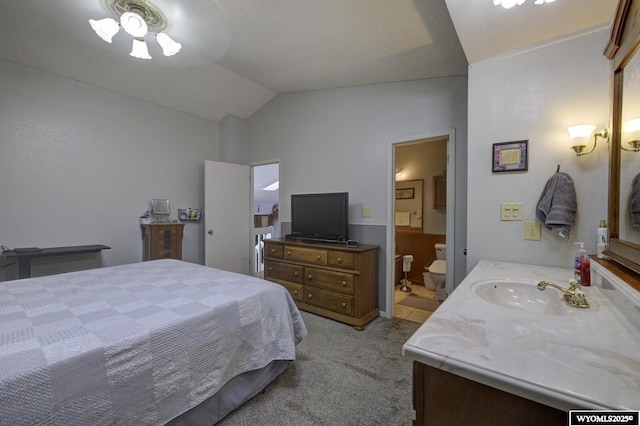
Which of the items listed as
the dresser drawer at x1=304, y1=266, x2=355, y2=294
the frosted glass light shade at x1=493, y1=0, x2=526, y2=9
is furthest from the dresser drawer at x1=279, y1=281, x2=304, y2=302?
the frosted glass light shade at x1=493, y1=0, x2=526, y2=9

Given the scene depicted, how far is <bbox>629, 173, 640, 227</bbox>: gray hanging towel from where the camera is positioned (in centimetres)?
109

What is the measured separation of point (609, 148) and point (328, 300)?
247 centimetres

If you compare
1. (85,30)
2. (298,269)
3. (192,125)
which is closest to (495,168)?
(298,269)

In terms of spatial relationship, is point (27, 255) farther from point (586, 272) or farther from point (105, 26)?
point (586, 272)

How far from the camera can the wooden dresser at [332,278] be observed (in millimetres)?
2771

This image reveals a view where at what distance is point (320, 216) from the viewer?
330 cm

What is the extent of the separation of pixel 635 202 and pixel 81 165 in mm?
4499

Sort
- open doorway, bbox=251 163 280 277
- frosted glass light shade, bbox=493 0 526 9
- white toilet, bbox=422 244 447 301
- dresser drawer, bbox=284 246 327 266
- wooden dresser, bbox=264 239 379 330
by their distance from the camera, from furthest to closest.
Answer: open doorway, bbox=251 163 280 277 < white toilet, bbox=422 244 447 301 < dresser drawer, bbox=284 246 327 266 < wooden dresser, bbox=264 239 379 330 < frosted glass light shade, bbox=493 0 526 9

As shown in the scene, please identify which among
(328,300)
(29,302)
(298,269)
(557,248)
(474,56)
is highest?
(474,56)

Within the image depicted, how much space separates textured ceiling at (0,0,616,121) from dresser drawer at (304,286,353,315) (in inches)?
93.0

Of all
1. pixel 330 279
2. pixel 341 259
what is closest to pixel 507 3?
→ pixel 341 259

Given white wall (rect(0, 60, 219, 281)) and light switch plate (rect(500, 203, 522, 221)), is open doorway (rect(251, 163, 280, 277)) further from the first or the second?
light switch plate (rect(500, 203, 522, 221))

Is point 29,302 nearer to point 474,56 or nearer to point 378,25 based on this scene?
point 378,25

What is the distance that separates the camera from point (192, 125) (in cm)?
411
